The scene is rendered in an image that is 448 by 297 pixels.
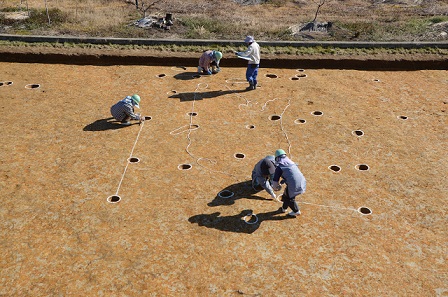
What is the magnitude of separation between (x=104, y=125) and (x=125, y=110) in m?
0.76

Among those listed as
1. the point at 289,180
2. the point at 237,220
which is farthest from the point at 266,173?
the point at 237,220

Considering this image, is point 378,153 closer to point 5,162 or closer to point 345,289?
point 345,289

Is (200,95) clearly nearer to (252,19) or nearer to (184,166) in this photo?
(184,166)

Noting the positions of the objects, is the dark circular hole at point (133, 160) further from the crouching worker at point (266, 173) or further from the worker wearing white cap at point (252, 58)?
the worker wearing white cap at point (252, 58)

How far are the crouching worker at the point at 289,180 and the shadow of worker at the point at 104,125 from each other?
487 centimetres

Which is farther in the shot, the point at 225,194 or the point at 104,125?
the point at 104,125

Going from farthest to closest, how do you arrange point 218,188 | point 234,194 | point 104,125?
point 104,125
point 218,188
point 234,194

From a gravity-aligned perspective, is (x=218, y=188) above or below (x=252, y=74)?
below

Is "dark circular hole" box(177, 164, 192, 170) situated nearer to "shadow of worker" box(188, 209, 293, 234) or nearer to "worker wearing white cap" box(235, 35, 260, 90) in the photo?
"shadow of worker" box(188, 209, 293, 234)

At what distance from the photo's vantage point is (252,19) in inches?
882

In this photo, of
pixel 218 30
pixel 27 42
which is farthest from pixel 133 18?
pixel 27 42

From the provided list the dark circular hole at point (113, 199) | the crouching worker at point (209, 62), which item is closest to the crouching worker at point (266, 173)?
the dark circular hole at point (113, 199)

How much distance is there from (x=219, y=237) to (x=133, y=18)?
671 inches

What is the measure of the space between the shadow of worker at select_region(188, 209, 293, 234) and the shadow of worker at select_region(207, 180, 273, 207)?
386mm
